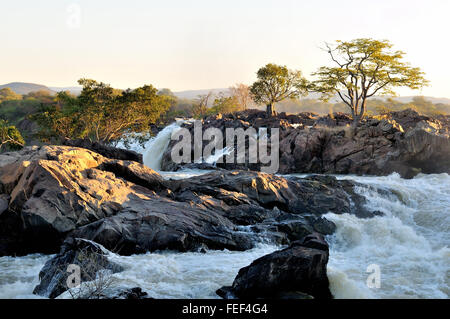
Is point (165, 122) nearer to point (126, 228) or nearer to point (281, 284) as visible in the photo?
point (126, 228)

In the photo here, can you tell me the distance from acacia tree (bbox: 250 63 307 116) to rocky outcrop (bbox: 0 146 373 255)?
2906 centimetres

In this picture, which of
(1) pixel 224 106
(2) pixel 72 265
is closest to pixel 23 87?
(1) pixel 224 106

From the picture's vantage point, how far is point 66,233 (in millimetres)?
10500

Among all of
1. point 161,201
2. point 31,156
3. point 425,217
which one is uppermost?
point 31,156

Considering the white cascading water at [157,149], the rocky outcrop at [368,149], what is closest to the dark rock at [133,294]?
the rocky outcrop at [368,149]

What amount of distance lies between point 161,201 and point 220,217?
2.05m

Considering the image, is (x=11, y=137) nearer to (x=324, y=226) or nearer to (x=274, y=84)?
(x=324, y=226)

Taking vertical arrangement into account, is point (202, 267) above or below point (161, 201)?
below

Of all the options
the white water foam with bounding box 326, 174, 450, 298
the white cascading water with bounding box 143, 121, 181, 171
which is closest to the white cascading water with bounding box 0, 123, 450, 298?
the white water foam with bounding box 326, 174, 450, 298

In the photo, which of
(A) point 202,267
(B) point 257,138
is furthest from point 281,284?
(B) point 257,138

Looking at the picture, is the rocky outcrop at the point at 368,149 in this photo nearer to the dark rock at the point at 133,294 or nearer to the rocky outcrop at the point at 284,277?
the rocky outcrop at the point at 284,277

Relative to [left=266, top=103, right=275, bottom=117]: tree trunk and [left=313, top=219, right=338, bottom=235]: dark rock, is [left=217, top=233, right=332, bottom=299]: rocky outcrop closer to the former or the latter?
[left=313, top=219, right=338, bottom=235]: dark rock

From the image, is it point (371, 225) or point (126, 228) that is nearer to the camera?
point (126, 228)
